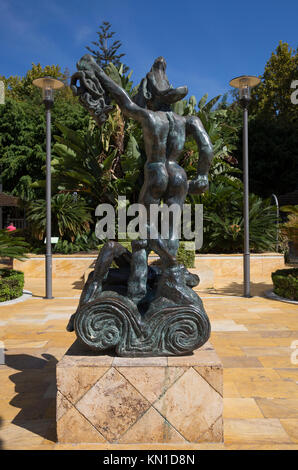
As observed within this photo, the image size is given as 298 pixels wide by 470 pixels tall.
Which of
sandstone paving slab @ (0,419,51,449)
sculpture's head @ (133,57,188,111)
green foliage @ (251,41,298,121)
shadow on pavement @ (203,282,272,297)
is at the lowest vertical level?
sandstone paving slab @ (0,419,51,449)

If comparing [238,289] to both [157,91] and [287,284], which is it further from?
[157,91]

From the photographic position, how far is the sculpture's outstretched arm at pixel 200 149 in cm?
318

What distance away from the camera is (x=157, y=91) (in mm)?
3135

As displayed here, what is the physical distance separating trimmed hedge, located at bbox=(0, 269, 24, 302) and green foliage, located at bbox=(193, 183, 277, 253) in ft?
21.2

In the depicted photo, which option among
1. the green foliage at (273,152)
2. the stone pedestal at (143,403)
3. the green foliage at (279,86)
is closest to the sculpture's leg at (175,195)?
the stone pedestal at (143,403)

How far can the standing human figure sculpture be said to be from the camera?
121 inches

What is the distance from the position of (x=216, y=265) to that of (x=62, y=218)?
18.4 feet

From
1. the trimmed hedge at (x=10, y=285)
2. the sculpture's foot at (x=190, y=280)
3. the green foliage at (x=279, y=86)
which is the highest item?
the green foliage at (x=279, y=86)

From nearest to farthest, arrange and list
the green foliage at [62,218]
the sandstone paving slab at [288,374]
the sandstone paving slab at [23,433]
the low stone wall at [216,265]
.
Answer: the sandstone paving slab at [23,433], the sandstone paving slab at [288,374], the low stone wall at [216,265], the green foliage at [62,218]

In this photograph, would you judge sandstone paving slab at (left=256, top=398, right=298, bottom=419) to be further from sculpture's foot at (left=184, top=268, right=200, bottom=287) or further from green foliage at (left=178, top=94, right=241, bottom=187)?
green foliage at (left=178, top=94, right=241, bottom=187)

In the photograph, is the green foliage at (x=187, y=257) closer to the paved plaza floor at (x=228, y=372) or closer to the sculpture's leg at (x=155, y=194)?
the paved plaza floor at (x=228, y=372)

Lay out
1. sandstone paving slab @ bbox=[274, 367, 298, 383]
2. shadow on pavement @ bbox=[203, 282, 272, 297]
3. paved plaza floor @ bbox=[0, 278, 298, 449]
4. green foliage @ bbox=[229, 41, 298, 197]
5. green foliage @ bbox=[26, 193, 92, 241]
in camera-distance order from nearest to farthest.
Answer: paved plaza floor @ bbox=[0, 278, 298, 449] < sandstone paving slab @ bbox=[274, 367, 298, 383] < shadow on pavement @ bbox=[203, 282, 272, 297] < green foliage @ bbox=[26, 193, 92, 241] < green foliage @ bbox=[229, 41, 298, 197]

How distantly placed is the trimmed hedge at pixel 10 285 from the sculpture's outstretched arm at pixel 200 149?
591 cm

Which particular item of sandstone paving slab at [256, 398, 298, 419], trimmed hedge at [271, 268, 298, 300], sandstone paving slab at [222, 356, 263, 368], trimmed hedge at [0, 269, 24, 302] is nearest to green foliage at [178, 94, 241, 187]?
trimmed hedge at [271, 268, 298, 300]
